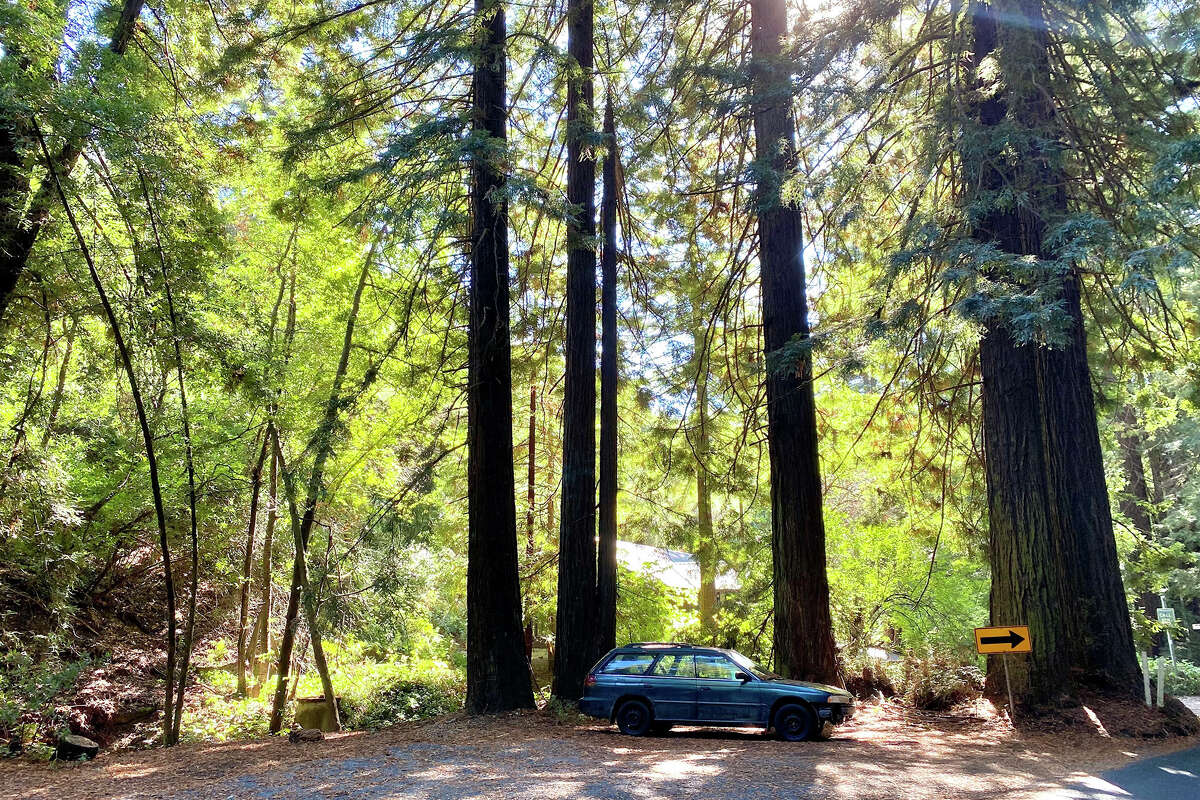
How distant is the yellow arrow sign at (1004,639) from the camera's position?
850 centimetres

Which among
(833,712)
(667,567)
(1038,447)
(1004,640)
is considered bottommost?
(833,712)

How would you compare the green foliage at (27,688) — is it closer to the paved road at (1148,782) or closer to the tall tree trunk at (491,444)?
the tall tree trunk at (491,444)

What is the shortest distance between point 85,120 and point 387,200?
3252 millimetres

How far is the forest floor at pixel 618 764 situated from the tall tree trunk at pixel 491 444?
0.90 metres

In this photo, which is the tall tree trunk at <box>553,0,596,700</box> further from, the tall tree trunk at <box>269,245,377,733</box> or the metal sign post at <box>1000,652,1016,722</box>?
the metal sign post at <box>1000,652,1016,722</box>

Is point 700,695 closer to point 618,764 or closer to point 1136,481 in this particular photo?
point 618,764

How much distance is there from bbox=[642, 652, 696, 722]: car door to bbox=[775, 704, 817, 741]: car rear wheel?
108 cm

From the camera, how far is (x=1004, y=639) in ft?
28.2

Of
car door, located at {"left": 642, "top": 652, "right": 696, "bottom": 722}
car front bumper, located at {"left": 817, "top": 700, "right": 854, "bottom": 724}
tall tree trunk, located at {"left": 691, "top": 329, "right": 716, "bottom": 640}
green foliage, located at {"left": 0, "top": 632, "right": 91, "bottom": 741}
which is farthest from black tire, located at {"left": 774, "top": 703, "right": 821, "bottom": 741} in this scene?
green foliage, located at {"left": 0, "top": 632, "right": 91, "bottom": 741}

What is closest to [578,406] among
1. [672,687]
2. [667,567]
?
[672,687]

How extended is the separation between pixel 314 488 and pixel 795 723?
25.4 feet

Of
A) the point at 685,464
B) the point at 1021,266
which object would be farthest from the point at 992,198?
the point at 685,464

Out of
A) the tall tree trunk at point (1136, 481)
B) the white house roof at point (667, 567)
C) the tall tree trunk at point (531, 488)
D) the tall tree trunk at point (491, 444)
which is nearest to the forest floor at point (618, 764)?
the tall tree trunk at point (491, 444)

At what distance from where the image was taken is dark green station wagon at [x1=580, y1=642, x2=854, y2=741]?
8930 mm
